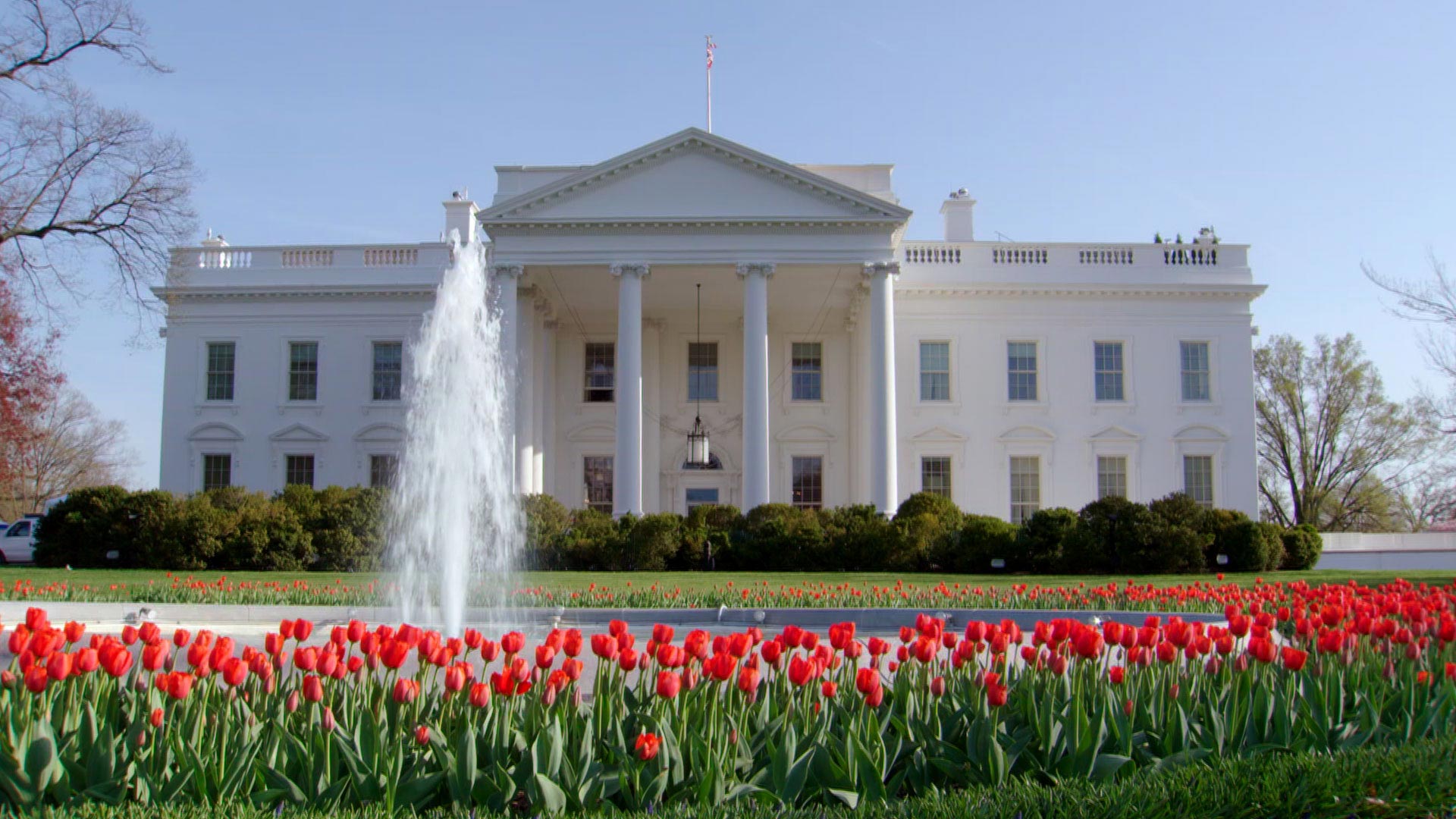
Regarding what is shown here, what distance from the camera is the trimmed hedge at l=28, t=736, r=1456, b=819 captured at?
4422 millimetres

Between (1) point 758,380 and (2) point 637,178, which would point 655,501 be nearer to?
(1) point 758,380

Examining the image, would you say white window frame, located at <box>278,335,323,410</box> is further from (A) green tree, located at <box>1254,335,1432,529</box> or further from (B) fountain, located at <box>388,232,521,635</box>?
(A) green tree, located at <box>1254,335,1432,529</box>

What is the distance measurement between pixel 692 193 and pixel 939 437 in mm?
11106

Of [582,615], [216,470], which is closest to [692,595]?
[582,615]

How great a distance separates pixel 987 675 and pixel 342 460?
3425 centimetres

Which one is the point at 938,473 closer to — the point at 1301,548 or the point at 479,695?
the point at 1301,548

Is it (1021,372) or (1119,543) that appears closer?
(1119,543)

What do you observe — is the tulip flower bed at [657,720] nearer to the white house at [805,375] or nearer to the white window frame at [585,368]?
the white house at [805,375]

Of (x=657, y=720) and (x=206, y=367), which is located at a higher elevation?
(x=206, y=367)

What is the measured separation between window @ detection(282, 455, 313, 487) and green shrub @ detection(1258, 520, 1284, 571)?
27.8 meters

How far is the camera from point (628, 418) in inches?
1204

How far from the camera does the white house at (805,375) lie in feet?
118

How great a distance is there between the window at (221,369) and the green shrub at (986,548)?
24.2 metres

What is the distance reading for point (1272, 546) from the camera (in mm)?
26609
